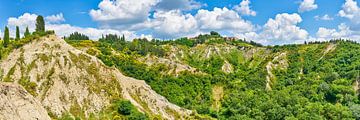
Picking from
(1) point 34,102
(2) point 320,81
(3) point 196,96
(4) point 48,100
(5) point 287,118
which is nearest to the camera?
(1) point 34,102

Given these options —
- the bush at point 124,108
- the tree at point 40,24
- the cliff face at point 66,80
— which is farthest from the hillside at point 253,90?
the bush at point 124,108

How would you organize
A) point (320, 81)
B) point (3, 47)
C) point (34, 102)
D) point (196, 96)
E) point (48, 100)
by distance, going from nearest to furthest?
point (34, 102)
point (48, 100)
point (3, 47)
point (196, 96)
point (320, 81)

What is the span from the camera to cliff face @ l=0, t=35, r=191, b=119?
89.5 m

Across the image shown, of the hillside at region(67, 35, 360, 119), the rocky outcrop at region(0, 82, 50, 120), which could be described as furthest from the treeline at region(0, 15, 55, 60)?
the hillside at region(67, 35, 360, 119)

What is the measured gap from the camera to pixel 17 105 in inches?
2859

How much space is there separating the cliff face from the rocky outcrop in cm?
727

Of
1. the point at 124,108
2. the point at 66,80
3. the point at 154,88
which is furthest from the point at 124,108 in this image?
the point at 154,88

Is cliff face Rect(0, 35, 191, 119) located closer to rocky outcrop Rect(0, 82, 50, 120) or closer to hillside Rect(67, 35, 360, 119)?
rocky outcrop Rect(0, 82, 50, 120)

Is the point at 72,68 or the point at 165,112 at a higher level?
the point at 72,68

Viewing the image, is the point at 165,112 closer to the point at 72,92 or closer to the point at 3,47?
the point at 72,92

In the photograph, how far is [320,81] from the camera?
180m

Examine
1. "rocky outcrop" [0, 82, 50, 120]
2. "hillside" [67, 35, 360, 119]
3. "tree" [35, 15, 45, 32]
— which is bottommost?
"hillside" [67, 35, 360, 119]

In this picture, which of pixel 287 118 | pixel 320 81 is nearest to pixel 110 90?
pixel 287 118

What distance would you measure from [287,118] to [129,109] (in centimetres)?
5996
